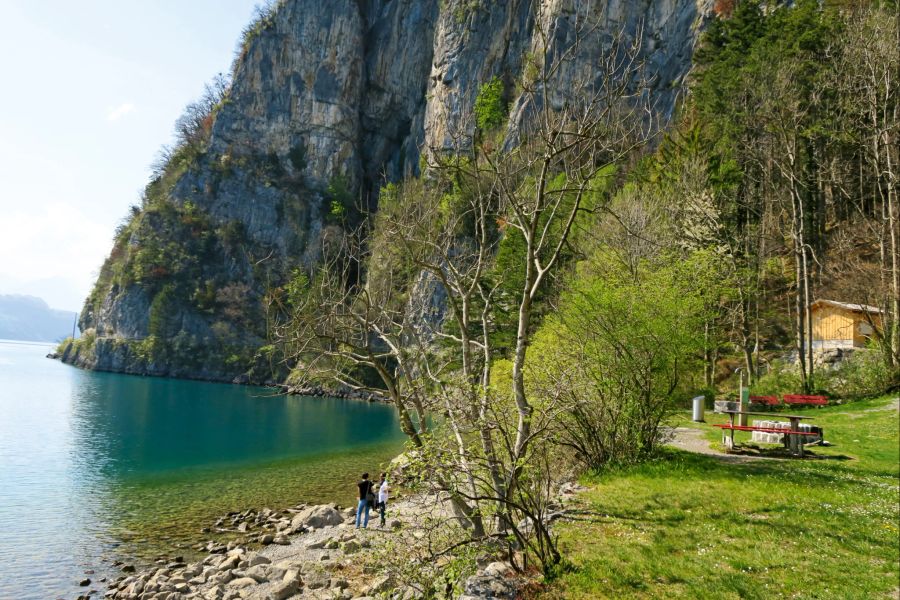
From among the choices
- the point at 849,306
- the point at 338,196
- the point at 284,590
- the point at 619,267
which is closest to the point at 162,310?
the point at 338,196

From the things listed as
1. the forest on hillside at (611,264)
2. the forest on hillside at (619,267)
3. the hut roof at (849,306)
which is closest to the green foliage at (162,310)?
the forest on hillside at (611,264)

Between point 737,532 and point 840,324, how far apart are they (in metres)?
29.2

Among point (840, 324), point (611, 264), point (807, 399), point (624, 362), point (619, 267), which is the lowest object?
point (807, 399)

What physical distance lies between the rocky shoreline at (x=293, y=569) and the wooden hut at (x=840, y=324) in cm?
2750

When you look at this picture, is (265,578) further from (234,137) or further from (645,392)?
(234,137)

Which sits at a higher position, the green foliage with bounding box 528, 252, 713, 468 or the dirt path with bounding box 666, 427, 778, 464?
the green foliage with bounding box 528, 252, 713, 468

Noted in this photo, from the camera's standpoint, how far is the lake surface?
15461 millimetres

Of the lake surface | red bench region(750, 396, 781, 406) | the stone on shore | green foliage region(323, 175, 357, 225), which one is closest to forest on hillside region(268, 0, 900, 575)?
red bench region(750, 396, 781, 406)

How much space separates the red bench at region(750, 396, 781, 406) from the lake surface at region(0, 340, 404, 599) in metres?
17.9

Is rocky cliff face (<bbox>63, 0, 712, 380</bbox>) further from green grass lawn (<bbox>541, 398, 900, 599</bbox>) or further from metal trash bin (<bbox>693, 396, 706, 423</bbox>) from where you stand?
green grass lawn (<bbox>541, 398, 900, 599</bbox>)

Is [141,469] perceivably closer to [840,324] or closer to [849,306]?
[849,306]

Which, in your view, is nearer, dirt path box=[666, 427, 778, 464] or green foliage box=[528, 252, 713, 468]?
green foliage box=[528, 252, 713, 468]

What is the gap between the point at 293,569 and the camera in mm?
12594

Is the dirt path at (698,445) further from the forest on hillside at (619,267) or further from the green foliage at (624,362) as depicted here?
the forest on hillside at (619,267)
